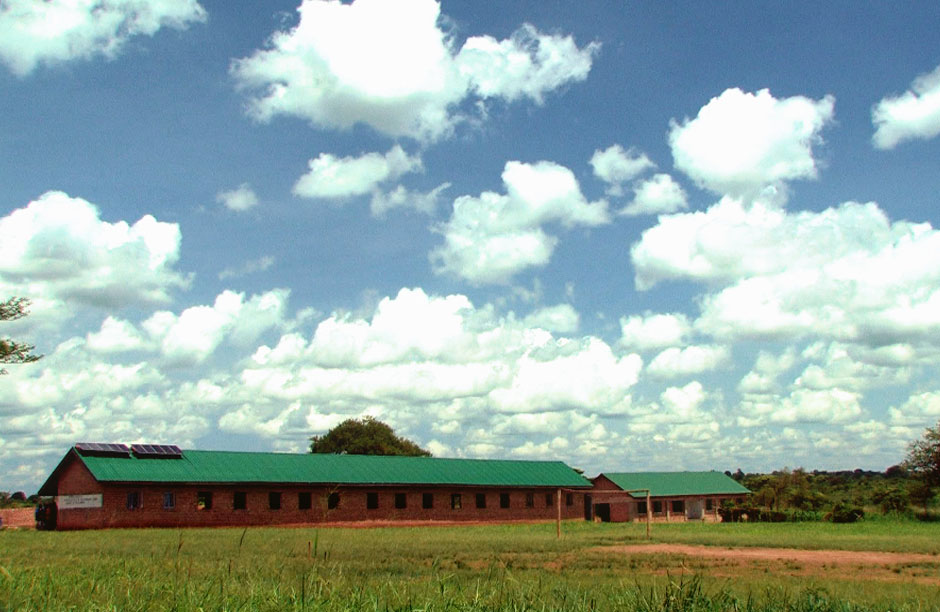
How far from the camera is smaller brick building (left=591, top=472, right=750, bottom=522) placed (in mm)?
71688

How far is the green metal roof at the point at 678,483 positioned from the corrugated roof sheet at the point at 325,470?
7003mm

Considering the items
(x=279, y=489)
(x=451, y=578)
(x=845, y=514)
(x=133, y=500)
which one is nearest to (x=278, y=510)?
(x=279, y=489)

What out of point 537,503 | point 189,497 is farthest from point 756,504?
point 189,497

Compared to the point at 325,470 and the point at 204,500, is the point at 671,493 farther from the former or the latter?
the point at 204,500

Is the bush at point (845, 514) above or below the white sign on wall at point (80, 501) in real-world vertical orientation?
below

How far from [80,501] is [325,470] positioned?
50.2 ft

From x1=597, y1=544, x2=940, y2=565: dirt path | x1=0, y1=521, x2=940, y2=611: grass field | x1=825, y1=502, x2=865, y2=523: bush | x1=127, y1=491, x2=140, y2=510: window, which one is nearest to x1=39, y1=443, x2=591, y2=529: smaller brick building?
x1=127, y1=491, x2=140, y2=510: window

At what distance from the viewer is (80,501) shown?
47781 mm

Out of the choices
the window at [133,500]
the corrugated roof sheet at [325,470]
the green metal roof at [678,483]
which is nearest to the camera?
the window at [133,500]

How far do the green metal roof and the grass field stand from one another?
3497cm

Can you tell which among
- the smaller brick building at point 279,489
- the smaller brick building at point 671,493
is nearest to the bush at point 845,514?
the smaller brick building at point 671,493

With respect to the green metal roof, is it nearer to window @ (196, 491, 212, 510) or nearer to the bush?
the bush

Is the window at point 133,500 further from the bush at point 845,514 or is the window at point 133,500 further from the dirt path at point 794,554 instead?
the bush at point 845,514

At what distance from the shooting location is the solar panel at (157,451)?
2013 inches
